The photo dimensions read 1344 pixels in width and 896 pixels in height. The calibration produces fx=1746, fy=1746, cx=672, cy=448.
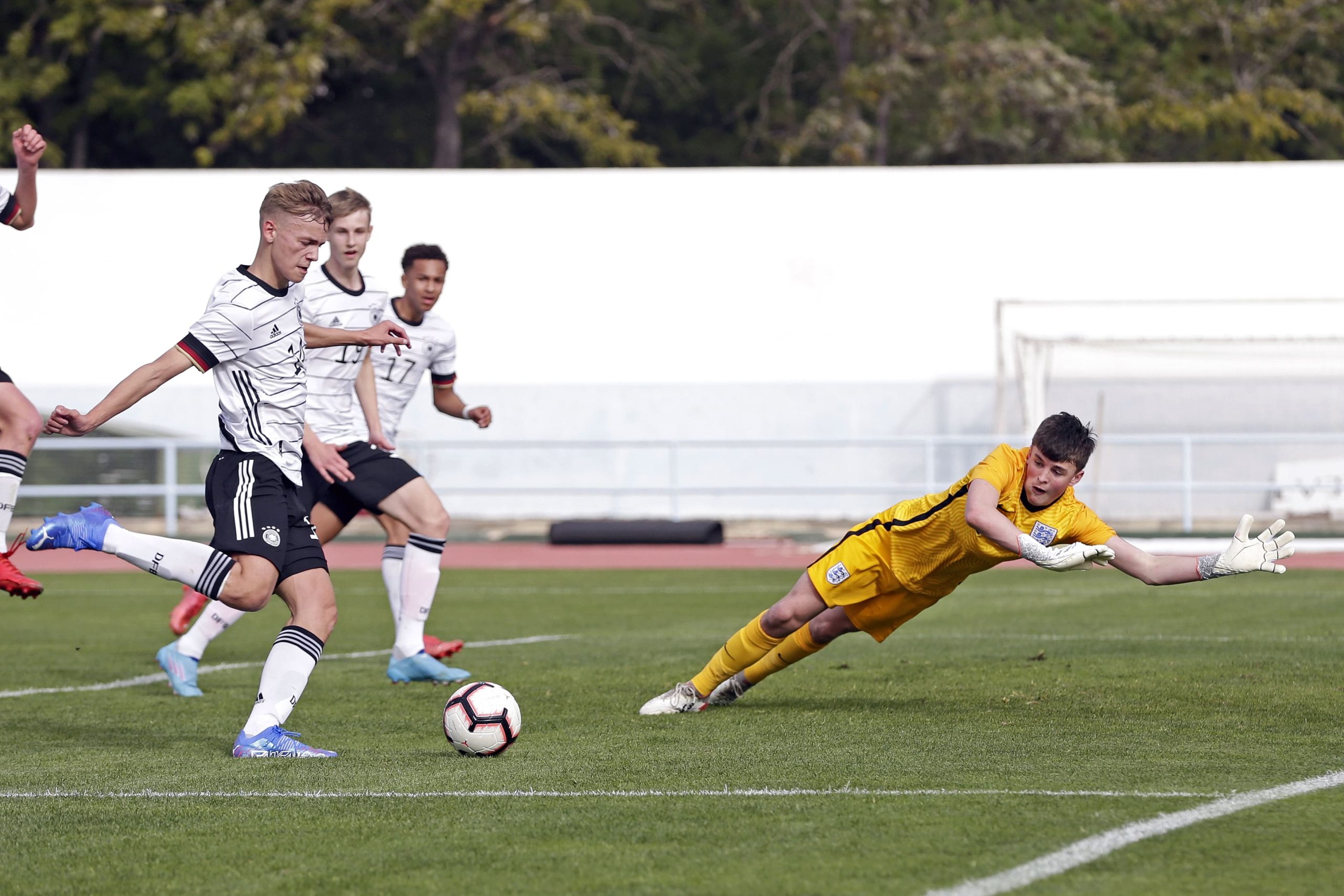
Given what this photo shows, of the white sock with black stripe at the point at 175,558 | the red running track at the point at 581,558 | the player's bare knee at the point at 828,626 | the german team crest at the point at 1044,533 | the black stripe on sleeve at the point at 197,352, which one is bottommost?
the red running track at the point at 581,558

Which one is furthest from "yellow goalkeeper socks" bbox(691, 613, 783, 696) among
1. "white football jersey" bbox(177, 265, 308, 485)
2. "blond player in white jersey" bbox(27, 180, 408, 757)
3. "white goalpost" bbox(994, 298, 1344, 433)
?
"white goalpost" bbox(994, 298, 1344, 433)

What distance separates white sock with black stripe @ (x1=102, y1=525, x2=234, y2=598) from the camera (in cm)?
594

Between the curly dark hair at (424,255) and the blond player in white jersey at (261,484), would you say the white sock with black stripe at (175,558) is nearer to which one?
the blond player in white jersey at (261,484)

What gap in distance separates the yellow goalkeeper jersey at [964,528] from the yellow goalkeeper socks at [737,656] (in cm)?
55

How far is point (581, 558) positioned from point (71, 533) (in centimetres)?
1236

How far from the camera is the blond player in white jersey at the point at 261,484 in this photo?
587cm

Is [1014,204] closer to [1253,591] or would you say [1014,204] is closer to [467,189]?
[467,189]

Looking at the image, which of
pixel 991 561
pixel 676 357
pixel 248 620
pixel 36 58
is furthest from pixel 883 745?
pixel 36 58

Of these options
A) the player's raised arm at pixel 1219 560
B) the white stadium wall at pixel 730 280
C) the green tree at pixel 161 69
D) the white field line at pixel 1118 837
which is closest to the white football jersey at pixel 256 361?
the player's raised arm at pixel 1219 560

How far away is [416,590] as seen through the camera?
323 inches

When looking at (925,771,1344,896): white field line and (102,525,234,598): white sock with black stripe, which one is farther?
(102,525,234,598): white sock with black stripe

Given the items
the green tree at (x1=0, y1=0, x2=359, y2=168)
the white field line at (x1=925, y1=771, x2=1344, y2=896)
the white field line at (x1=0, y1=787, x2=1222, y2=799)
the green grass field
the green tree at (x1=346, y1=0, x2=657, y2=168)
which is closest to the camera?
the white field line at (x1=925, y1=771, x2=1344, y2=896)

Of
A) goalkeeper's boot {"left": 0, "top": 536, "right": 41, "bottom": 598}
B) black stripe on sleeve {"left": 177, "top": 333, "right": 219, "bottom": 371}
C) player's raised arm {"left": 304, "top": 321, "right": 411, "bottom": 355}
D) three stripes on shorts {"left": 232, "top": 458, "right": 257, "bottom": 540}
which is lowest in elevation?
→ goalkeeper's boot {"left": 0, "top": 536, "right": 41, "bottom": 598}

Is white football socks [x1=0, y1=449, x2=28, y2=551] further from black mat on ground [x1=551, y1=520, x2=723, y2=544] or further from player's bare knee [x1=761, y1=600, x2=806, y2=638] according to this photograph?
black mat on ground [x1=551, y1=520, x2=723, y2=544]
